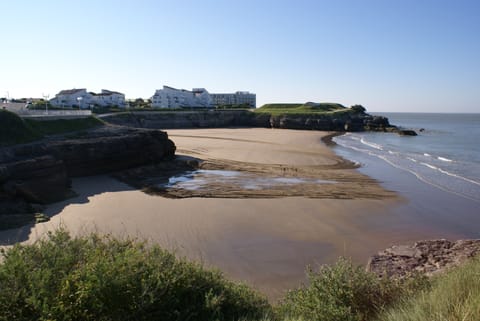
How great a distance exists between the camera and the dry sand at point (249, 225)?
11719mm

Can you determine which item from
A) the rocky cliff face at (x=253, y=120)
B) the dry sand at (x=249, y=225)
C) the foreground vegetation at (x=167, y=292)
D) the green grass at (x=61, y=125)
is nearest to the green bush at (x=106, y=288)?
the foreground vegetation at (x=167, y=292)

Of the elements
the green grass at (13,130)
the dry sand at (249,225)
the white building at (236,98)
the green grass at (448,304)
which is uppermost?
the white building at (236,98)

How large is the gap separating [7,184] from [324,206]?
15344mm

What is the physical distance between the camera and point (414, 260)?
11.1 metres

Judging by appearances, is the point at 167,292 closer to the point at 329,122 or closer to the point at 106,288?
the point at 106,288

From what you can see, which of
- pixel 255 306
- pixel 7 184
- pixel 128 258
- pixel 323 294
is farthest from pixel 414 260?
pixel 7 184

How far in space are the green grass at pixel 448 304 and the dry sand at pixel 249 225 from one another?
4.81m

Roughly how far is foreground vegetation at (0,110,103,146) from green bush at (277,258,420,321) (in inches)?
794

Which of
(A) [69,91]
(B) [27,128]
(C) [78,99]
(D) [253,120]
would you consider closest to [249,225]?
(B) [27,128]

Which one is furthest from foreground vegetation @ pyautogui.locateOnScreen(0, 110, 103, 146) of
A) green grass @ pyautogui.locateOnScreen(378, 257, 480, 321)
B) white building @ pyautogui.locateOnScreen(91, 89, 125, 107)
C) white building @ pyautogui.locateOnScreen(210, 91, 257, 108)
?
white building @ pyautogui.locateOnScreen(210, 91, 257, 108)

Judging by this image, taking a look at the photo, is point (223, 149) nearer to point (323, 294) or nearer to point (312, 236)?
point (312, 236)

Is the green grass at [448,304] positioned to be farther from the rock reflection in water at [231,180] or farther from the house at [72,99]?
the house at [72,99]

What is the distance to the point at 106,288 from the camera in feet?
16.6

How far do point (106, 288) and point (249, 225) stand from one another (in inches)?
406
